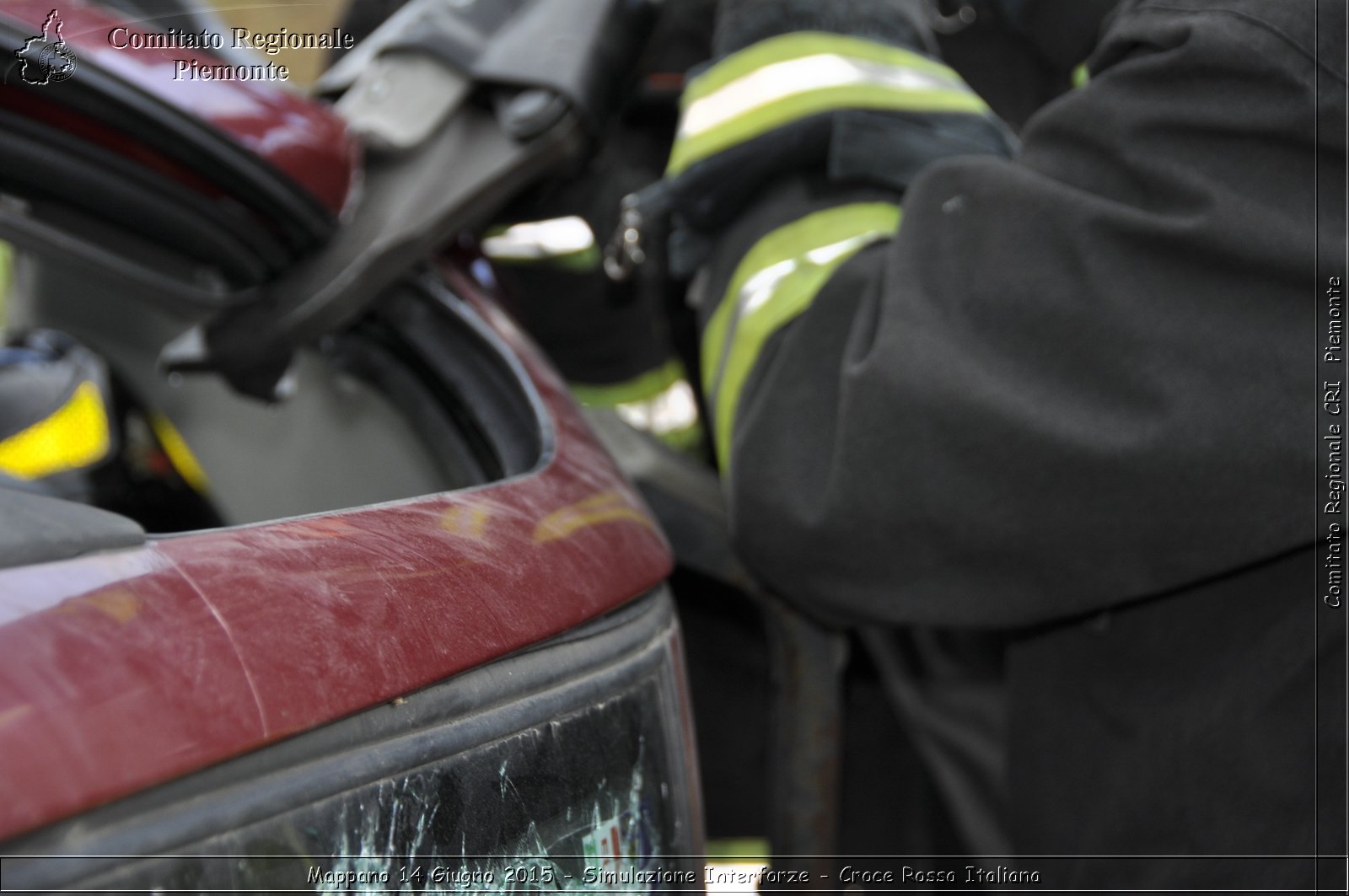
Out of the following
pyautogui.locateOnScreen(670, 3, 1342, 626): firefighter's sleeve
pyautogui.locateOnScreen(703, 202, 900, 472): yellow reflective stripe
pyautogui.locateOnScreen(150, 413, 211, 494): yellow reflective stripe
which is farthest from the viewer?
pyautogui.locateOnScreen(150, 413, 211, 494): yellow reflective stripe

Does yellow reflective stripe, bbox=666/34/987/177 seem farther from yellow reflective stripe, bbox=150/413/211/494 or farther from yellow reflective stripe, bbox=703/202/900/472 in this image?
yellow reflective stripe, bbox=150/413/211/494

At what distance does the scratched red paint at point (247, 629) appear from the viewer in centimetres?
34

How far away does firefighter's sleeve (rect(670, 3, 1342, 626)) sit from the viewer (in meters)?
0.71

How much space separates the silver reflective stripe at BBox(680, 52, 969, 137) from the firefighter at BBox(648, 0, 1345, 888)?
→ 50 millimetres

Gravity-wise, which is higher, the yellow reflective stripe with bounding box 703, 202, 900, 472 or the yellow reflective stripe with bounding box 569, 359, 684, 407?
the yellow reflective stripe with bounding box 703, 202, 900, 472

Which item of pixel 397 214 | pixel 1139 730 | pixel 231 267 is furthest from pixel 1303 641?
pixel 231 267

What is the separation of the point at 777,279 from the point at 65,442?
74 centimetres

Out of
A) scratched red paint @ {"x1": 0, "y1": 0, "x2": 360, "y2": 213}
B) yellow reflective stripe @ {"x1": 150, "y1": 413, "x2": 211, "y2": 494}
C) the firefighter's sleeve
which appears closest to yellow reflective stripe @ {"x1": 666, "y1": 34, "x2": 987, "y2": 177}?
the firefighter's sleeve

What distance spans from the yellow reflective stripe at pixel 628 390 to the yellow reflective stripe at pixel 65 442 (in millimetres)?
533

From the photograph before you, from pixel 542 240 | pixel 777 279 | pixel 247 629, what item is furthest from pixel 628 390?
pixel 247 629

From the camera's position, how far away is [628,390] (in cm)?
133

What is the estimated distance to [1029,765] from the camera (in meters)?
0.87

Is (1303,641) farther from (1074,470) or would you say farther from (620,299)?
(620,299)

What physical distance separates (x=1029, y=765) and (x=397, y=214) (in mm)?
713
